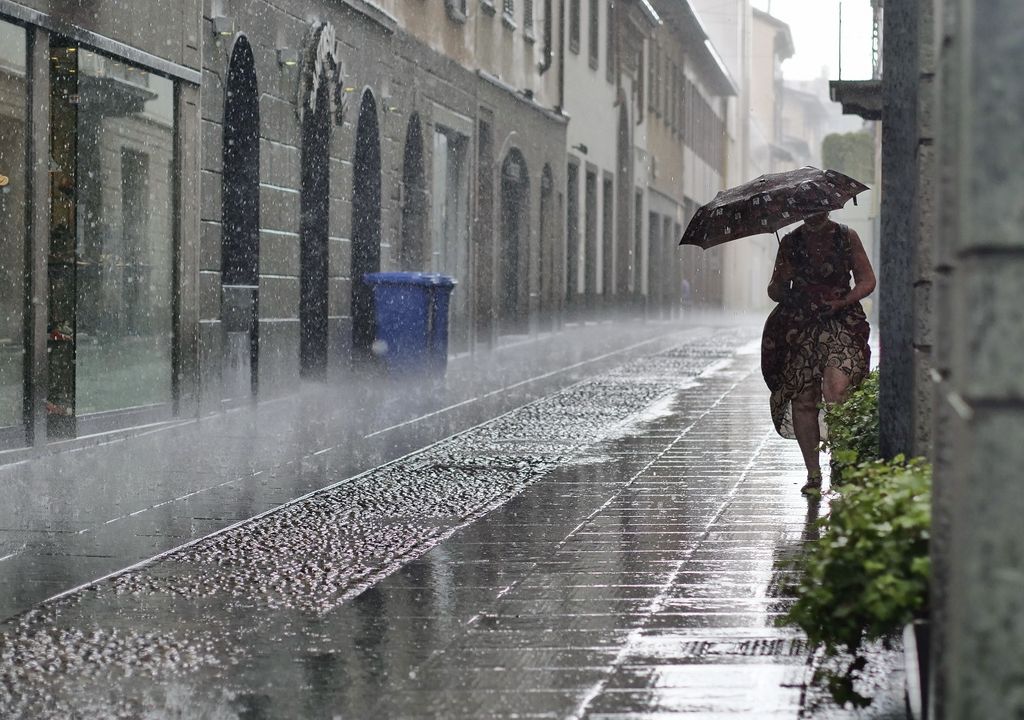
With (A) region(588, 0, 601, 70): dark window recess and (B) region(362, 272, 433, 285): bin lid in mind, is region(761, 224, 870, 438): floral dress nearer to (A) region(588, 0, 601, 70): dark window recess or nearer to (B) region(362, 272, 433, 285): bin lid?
(B) region(362, 272, 433, 285): bin lid

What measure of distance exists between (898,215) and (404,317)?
11.5m

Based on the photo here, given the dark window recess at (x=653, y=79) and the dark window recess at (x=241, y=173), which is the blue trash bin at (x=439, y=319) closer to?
the dark window recess at (x=241, y=173)

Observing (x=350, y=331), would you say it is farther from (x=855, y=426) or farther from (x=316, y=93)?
(x=855, y=426)

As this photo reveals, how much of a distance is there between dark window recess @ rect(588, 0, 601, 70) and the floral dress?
84.6 feet

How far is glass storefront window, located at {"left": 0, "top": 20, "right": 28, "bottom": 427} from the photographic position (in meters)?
10.8

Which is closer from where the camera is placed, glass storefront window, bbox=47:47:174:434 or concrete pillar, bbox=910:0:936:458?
concrete pillar, bbox=910:0:936:458

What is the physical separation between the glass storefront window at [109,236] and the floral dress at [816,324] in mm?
4872

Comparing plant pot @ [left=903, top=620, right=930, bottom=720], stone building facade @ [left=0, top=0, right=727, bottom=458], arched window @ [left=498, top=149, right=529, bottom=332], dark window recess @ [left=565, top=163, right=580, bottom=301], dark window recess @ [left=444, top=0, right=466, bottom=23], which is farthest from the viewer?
dark window recess @ [left=565, top=163, right=580, bottom=301]

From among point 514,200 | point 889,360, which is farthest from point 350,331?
point 889,360

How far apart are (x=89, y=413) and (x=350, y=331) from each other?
6.28m

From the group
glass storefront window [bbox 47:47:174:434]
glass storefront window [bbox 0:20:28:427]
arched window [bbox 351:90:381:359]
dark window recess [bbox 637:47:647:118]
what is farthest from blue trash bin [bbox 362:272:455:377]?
dark window recess [bbox 637:47:647:118]

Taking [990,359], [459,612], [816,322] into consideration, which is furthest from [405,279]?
[990,359]

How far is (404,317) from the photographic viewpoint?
17672 mm

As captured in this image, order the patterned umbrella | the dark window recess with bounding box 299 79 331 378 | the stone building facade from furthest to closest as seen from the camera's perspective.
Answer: the dark window recess with bounding box 299 79 331 378 < the stone building facade < the patterned umbrella
